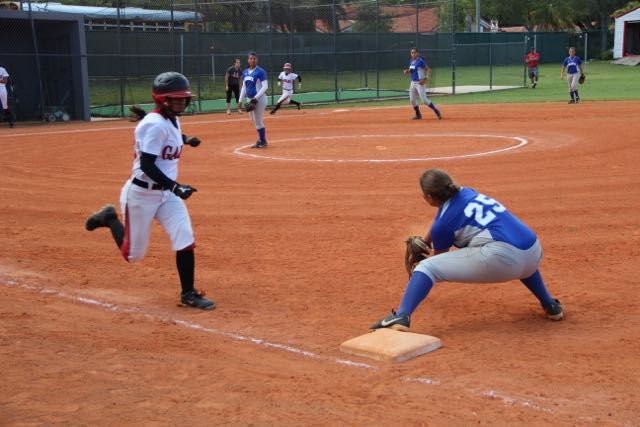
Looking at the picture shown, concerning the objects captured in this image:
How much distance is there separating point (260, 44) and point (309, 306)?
28.1 meters

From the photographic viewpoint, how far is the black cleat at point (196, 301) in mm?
7145

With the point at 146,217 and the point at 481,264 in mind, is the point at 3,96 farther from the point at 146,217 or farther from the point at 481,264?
the point at 481,264

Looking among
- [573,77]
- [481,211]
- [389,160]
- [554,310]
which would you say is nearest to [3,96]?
[389,160]

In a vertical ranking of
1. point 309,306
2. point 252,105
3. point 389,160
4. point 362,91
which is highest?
point 252,105

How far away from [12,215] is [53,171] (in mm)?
4245

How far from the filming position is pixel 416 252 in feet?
21.7

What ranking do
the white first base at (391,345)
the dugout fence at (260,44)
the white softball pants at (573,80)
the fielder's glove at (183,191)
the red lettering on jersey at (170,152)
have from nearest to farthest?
the white first base at (391,345), the fielder's glove at (183,191), the red lettering on jersey at (170,152), the white softball pants at (573,80), the dugout fence at (260,44)

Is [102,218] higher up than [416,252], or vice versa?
[102,218]

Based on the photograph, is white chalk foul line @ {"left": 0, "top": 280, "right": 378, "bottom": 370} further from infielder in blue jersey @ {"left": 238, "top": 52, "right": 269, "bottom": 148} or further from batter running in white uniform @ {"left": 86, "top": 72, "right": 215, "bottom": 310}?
infielder in blue jersey @ {"left": 238, "top": 52, "right": 269, "bottom": 148}

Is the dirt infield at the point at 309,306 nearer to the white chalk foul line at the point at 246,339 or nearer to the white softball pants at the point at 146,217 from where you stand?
the white chalk foul line at the point at 246,339

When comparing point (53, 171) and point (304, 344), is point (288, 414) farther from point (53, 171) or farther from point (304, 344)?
point (53, 171)

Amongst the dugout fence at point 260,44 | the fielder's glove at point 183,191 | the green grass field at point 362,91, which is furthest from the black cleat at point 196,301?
the green grass field at point 362,91

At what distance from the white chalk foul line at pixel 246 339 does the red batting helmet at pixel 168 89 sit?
1851 mm

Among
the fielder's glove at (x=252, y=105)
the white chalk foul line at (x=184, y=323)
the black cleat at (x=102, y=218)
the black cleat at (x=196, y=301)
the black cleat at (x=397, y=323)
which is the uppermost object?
the fielder's glove at (x=252, y=105)
